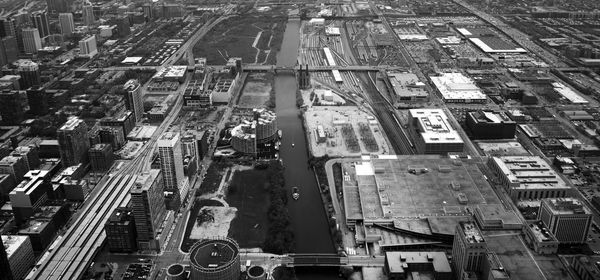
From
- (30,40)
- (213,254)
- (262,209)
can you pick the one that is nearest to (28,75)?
(30,40)

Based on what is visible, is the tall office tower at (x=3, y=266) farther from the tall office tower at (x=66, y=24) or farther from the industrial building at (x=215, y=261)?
the tall office tower at (x=66, y=24)

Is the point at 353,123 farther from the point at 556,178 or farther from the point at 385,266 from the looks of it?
the point at 385,266

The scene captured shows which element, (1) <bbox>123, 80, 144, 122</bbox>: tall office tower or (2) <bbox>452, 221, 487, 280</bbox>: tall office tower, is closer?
(2) <bbox>452, 221, 487, 280</bbox>: tall office tower

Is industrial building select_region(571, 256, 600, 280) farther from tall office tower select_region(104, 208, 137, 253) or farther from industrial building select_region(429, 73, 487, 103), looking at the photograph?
industrial building select_region(429, 73, 487, 103)

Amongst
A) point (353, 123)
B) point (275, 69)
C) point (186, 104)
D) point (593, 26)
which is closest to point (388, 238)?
point (353, 123)

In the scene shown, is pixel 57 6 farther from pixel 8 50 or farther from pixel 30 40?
pixel 8 50

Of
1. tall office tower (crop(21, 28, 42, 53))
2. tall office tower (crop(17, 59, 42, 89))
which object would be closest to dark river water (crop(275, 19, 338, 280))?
tall office tower (crop(17, 59, 42, 89))

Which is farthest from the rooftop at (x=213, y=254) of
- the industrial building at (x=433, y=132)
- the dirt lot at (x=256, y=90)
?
the dirt lot at (x=256, y=90)
